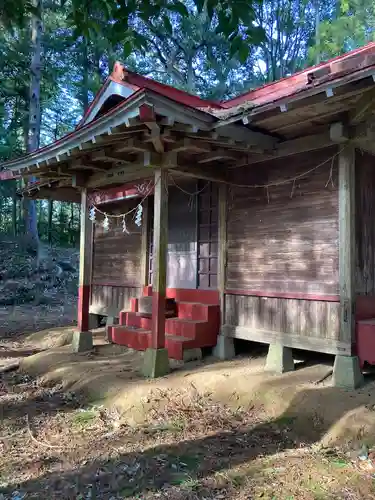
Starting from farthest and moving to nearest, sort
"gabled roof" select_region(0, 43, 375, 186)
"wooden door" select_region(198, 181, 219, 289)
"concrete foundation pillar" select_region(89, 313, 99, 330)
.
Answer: "concrete foundation pillar" select_region(89, 313, 99, 330) < "wooden door" select_region(198, 181, 219, 289) < "gabled roof" select_region(0, 43, 375, 186)

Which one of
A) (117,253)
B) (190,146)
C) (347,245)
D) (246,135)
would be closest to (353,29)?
(117,253)

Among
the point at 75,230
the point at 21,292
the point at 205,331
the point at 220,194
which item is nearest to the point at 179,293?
the point at 205,331

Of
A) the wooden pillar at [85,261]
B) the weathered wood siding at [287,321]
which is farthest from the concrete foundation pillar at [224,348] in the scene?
the wooden pillar at [85,261]

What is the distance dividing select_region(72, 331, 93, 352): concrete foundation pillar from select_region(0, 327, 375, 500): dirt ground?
1.13 m

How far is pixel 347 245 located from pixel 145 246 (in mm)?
4386

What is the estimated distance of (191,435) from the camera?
165 inches

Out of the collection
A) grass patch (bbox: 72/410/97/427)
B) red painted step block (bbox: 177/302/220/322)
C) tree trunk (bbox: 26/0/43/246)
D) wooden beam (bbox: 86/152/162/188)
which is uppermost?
tree trunk (bbox: 26/0/43/246)

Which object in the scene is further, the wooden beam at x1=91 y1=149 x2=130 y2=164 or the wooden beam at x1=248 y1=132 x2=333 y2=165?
the wooden beam at x1=91 y1=149 x2=130 y2=164

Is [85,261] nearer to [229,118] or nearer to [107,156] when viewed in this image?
[107,156]

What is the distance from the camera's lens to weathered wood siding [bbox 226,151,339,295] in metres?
5.21

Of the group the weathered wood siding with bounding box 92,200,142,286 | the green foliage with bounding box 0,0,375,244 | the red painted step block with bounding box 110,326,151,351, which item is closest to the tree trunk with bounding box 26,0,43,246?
the green foliage with bounding box 0,0,375,244

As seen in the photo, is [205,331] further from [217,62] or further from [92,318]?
[217,62]

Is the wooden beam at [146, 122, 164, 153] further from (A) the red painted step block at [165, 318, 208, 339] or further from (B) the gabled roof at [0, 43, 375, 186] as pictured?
(A) the red painted step block at [165, 318, 208, 339]

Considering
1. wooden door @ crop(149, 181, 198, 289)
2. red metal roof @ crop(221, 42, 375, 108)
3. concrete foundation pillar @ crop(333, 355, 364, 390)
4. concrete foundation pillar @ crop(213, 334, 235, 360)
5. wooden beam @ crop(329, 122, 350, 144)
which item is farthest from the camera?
wooden door @ crop(149, 181, 198, 289)
